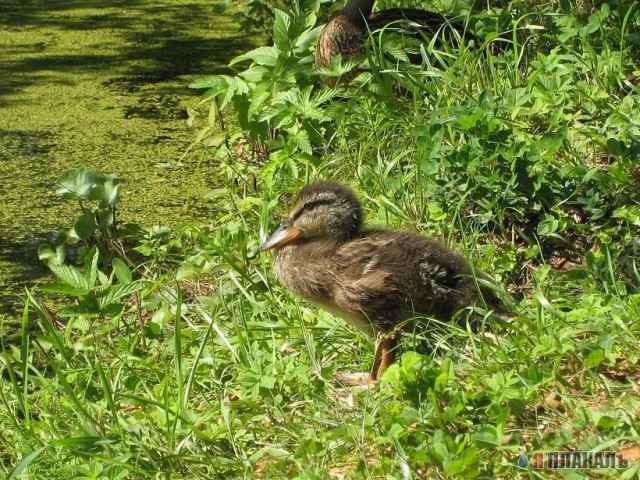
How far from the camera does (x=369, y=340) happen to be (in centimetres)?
419

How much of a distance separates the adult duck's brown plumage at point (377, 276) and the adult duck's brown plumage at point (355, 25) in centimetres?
237

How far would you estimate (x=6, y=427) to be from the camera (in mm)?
4000

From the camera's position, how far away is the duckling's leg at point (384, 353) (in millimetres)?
3962

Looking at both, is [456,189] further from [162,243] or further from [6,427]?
[6,427]

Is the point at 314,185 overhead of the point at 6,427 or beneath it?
overhead

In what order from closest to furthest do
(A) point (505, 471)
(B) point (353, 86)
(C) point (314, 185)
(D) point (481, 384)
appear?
(A) point (505, 471), (D) point (481, 384), (C) point (314, 185), (B) point (353, 86)

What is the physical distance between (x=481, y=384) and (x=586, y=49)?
2623 mm

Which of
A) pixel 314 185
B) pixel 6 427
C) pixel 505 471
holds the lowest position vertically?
pixel 6 427

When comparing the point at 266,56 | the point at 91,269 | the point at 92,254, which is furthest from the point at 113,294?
the point at 266,56

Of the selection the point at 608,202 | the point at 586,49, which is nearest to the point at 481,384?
the point at 608,202

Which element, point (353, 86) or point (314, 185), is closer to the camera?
point (314, 185)

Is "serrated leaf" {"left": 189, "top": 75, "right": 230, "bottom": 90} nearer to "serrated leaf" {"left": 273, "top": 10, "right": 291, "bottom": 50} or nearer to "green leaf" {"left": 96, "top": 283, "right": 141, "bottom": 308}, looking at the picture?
"serrated leaf" {"left": 273, "top": 10, "right": 291, "bottom": 50}

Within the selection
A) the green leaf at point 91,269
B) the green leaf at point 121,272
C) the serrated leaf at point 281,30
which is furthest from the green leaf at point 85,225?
the serrated leaf at point 281,30

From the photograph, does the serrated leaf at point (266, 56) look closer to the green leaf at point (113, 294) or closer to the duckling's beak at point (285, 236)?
the duckling's beak at point (285, 236)
